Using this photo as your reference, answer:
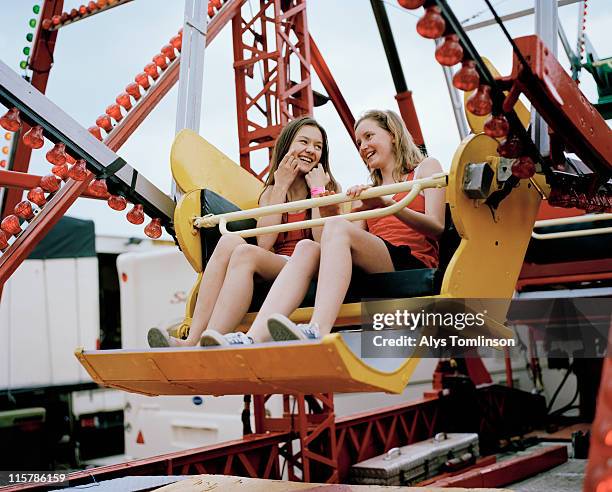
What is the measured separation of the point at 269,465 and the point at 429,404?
2.67 meters

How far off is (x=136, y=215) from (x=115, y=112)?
1615 mm

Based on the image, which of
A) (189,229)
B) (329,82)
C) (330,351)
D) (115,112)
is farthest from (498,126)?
(329,82)

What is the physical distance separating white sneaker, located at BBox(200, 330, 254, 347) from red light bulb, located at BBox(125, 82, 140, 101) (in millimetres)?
3201

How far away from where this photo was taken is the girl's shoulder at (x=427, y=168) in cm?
305

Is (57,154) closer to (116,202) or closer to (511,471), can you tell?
(116,202)

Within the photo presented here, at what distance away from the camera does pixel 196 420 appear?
20.6 feet

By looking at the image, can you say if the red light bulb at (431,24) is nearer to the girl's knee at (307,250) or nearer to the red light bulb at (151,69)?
the girl's knee at (307,250)

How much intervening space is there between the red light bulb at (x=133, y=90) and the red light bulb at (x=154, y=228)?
2.07m

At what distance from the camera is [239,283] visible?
9.68 ft

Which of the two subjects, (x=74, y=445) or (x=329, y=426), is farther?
(x=74, y=445)

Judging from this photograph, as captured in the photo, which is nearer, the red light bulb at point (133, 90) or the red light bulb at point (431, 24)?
the red light bulb at point (431, 24)

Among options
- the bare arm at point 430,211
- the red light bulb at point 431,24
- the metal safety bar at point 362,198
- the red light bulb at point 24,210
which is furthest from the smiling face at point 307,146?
the red light bulb at point 24,210

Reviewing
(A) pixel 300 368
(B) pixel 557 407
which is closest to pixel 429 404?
(B) pixel 557 407

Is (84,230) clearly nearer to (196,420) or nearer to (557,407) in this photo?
(196,420)
